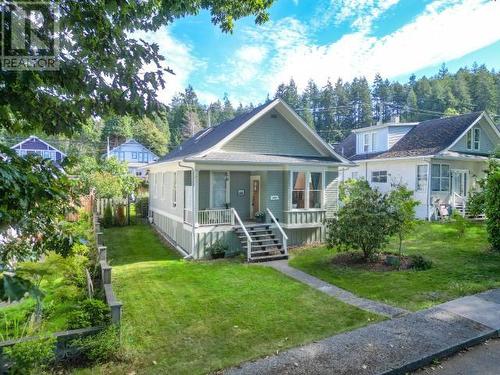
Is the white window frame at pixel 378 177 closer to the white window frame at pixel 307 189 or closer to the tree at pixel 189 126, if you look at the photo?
the white window frame at pixel 307 189

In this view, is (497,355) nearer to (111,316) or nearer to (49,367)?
(111,316)

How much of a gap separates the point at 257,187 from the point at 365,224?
5572mm

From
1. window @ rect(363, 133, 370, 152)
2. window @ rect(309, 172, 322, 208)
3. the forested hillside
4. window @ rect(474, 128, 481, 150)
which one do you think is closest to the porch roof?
window @ rect(309, 172, 322, 208)

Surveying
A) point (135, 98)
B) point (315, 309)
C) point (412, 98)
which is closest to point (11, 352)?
point (135, 98)

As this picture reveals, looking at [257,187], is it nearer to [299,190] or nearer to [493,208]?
[299,190]

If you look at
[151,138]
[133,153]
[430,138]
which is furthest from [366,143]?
A: [151,138]

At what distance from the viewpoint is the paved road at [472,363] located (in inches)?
183

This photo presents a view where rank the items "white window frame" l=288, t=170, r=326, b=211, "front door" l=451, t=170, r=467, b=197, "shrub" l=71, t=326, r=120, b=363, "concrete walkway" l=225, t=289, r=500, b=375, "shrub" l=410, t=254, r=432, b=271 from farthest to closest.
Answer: "front door" l=451, t=170, r=467, b=197 < "white window frame" l=288, t=170, r=326, b=211 < "shrub" l=410, t=254, r=432, b=271 < "shrub" l=71, t=326, r=120, b=363 < "concrete walkway" l=225, t=289, r=500, b=375

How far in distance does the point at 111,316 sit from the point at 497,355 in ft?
19.4

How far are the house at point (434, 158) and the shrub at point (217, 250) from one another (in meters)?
9.81

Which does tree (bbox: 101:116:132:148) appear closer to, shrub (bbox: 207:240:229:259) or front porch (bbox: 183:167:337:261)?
front porch (bbox: 183:167:337:261)

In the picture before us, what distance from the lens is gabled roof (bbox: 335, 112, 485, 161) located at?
2059 cm

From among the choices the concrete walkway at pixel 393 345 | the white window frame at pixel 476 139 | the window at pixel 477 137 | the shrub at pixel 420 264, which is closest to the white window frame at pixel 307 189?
the shrub at pixel 420 264

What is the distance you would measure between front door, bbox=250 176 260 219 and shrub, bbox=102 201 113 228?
867cm
